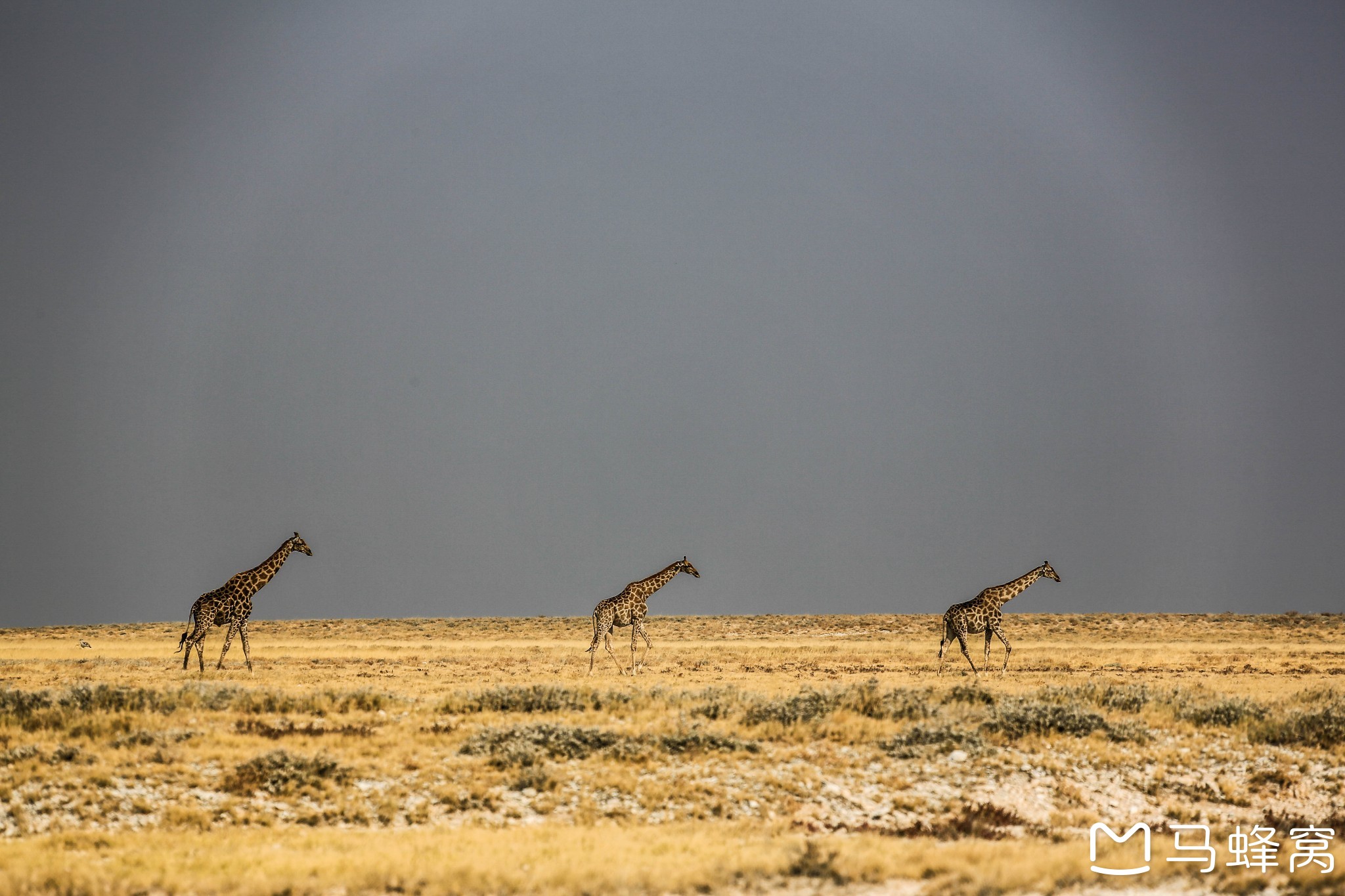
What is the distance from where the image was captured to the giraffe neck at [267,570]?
1380 inches

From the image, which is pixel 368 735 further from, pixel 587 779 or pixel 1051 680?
pixel 1051 680

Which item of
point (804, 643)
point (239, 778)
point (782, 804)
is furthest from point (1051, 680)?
point (804, 643)

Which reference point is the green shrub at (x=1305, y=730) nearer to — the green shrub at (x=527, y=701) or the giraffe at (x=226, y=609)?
the green shrub at (x=527, y=701)

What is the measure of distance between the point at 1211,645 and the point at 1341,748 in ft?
113

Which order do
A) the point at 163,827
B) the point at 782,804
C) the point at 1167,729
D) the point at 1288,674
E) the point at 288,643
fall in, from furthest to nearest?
the point at 288,643
the point at 1288,674
the point at 1167,729
the point at 782,804
the point at 163,827

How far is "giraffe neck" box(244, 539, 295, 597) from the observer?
3506 centimetres

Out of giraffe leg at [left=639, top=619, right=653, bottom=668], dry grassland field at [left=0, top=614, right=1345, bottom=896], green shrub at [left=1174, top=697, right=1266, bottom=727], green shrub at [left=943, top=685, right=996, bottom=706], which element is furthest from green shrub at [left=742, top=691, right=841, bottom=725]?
giraffe leg at [left=639, top=619, right=653, bottom=668]

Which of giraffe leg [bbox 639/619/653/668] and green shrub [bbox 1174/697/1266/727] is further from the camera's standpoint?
giraffe leg [bbox 639/619/653/668]

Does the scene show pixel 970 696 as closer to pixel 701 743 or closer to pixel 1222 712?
pixel 1222 712

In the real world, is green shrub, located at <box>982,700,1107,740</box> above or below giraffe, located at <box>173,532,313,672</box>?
below

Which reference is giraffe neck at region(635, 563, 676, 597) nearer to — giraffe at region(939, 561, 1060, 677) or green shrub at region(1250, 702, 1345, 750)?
giraffe at region(939, 561, 1060, 677)

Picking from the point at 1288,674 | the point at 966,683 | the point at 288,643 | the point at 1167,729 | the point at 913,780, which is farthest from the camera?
the point at 288,643

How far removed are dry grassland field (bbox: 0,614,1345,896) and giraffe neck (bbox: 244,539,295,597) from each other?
5171 millimetres

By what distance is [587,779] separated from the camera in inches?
716
